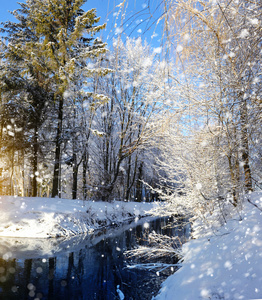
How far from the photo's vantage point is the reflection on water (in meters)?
5.07

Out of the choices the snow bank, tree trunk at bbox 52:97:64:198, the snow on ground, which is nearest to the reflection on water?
the snow bank

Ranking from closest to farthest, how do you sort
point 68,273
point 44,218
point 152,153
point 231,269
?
point 231,269, point 68,273, point 44,218, point 152,153

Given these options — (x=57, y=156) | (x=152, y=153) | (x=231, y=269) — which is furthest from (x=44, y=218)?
(x=231, y=269)

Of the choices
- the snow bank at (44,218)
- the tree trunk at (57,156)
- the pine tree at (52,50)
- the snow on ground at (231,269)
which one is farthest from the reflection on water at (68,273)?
the pine tree at (52,50)

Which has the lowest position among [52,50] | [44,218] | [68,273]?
[68,273]

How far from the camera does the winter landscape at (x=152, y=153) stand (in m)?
3.10

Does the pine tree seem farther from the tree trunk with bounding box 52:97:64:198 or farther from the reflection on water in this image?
the reflection on water

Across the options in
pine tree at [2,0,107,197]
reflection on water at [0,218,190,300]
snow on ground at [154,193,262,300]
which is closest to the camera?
snow on ground at [154,193,262,300]

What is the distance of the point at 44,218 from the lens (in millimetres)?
10953

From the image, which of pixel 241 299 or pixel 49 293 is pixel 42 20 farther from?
pixel 241 299

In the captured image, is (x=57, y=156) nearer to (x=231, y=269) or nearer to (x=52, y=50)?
(x=52, y=50)

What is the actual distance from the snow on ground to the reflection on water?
179 centimetres

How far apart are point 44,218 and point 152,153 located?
6684 millimetres

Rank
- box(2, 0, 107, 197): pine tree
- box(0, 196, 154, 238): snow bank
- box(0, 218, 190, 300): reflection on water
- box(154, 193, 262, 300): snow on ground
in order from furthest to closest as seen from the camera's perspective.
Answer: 1. box(2, 0, 107, 197): pine tree
2. box(0, 196, 154, 238): snow bank
3. box(0, 218, 190, 300): reflection on water
4. box(154, 193, 262, 300): snow on ground
